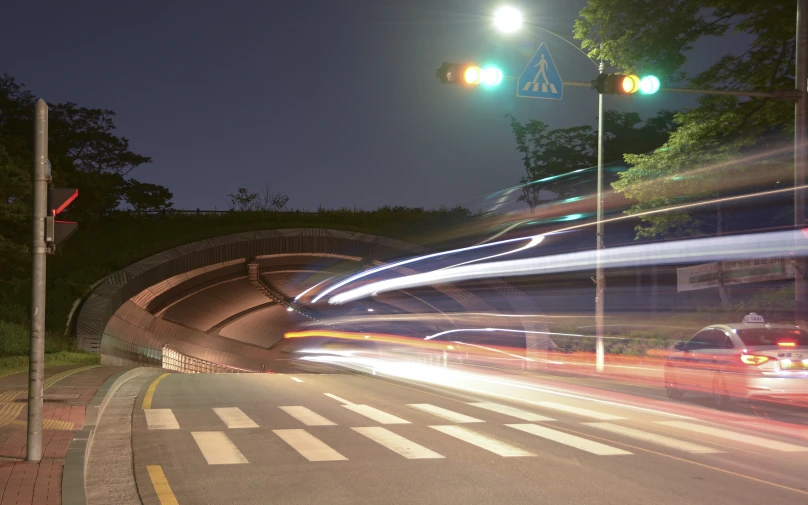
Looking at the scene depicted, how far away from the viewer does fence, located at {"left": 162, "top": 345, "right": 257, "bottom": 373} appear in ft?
166

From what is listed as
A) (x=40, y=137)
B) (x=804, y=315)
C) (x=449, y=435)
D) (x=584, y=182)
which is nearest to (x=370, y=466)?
(x=449, y=435)

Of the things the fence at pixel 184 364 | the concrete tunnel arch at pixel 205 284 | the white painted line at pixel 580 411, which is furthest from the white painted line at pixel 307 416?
the fence at pixel 184 364

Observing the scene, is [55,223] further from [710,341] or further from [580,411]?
[710,341]

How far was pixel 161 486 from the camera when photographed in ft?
28.2

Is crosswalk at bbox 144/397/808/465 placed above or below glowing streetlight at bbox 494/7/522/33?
below

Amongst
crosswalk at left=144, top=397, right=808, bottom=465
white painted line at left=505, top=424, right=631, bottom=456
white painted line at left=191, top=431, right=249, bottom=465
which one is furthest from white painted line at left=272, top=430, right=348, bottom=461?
white painted line at left=505, top=424, right=631, bottom=456

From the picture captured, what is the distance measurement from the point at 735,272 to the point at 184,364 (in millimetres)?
41159

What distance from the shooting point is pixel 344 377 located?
24.7 metres

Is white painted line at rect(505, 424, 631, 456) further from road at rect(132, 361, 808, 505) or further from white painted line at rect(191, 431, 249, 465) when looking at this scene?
white painted line at rect(191, 431, 249, 465)

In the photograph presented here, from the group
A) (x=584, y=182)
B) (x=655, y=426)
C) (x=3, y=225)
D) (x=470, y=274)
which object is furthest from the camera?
(x=584, y=182)

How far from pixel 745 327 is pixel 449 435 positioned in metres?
6.84

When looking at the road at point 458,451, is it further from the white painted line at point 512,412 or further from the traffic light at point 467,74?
the traffic light at point 467,74

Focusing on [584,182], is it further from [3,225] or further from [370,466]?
[370,466]

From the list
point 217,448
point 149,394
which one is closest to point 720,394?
point 217,448
